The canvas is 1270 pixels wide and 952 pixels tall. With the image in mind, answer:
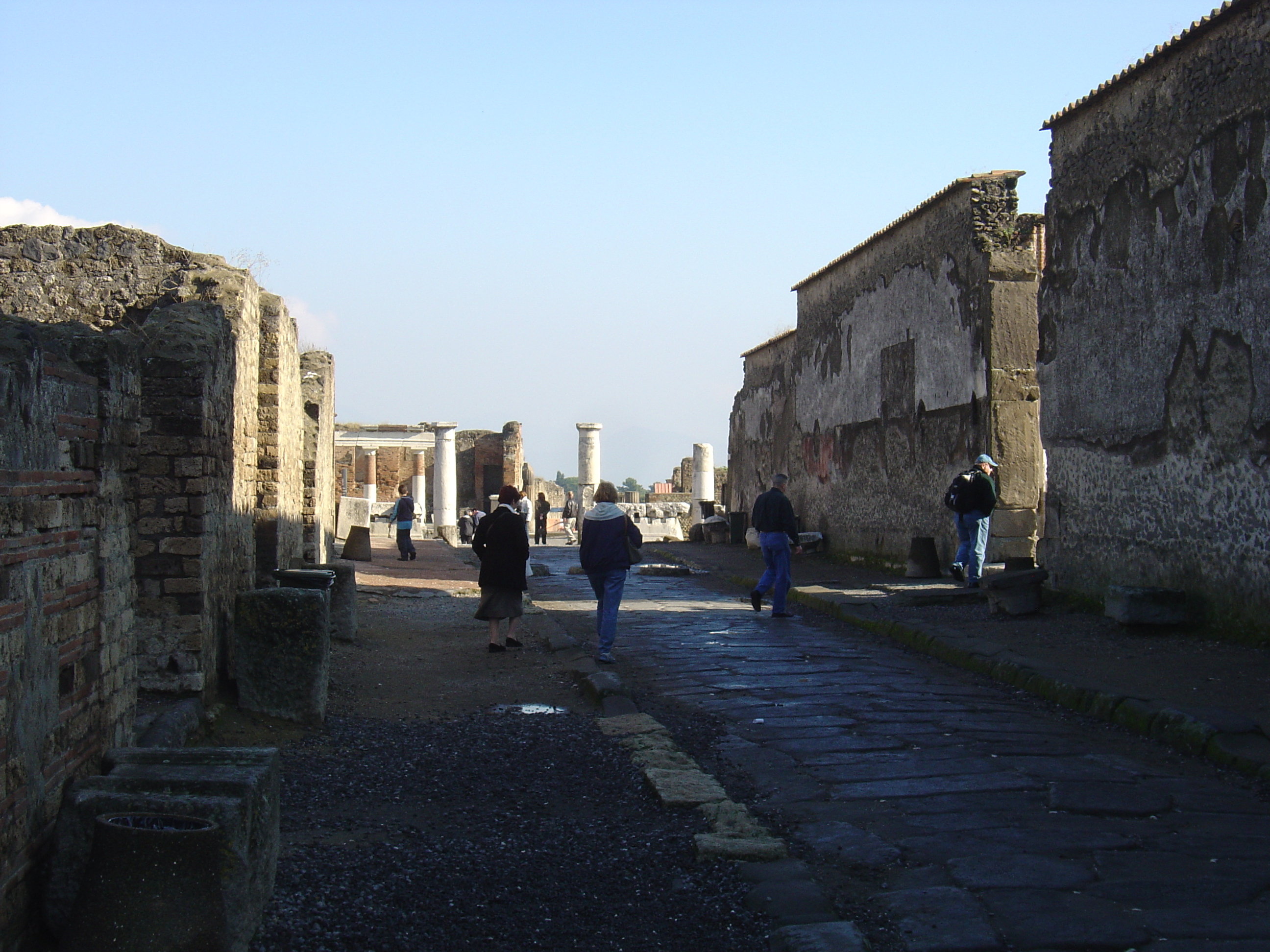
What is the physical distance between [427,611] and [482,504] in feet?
109

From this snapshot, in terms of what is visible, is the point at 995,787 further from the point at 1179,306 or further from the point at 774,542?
the point at 774,542

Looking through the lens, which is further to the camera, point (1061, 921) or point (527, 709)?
point (527, 709)

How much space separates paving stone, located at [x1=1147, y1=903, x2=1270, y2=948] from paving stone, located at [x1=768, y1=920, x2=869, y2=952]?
2.63 feet

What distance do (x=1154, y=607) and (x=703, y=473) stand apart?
81.3 ft

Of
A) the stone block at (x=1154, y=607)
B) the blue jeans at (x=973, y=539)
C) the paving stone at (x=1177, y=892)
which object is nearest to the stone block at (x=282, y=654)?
the paving stone at (x=1177, y=892)

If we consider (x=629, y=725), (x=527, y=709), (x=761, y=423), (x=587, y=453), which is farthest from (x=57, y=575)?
(x=587, y=453)

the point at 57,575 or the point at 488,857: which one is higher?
the point at 57,575

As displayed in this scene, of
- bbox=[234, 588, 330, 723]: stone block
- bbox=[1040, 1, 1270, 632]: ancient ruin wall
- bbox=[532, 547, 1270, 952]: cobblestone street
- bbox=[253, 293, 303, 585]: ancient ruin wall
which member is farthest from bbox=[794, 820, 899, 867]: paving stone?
bbox=[253, 293, 303, 585]: ancient ruin wall

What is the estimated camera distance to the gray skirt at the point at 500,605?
8.91m

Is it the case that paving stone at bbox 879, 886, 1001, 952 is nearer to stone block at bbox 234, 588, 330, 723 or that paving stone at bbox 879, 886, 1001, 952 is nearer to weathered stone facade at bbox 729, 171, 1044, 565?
stone block at bbox 234, 588, 330, 723

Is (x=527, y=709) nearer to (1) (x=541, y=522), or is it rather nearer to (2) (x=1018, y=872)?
(2) (x=1018, y=872)

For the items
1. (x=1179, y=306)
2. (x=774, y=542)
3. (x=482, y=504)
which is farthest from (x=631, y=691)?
(x=482, y=504)

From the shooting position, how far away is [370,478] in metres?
44.9

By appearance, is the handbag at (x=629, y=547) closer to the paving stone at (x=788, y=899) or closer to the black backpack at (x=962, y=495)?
the black backpack at (x=962, y=495)
